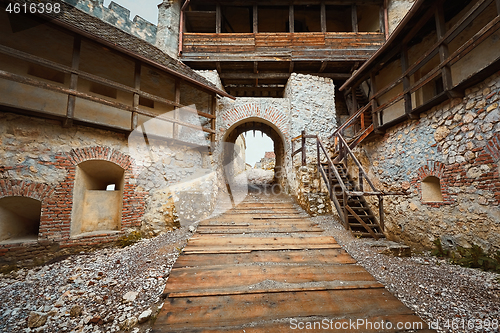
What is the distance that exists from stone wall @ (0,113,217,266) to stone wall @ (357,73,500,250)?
477 cm

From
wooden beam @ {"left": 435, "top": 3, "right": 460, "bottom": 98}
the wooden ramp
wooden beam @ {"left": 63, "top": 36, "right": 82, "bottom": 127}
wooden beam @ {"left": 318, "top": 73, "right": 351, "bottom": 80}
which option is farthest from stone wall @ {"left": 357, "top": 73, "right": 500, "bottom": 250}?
wooden beam @ {"left": 63, "top": 36, "right": 82, "bottom": 127}

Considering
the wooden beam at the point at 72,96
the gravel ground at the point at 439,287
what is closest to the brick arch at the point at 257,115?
the wooden beam at the point at 72,96

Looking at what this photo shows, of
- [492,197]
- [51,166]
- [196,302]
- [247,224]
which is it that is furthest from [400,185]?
[51,166]

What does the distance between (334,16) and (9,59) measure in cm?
1151

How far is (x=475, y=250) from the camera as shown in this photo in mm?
3143

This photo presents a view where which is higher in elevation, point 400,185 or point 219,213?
point 400,185

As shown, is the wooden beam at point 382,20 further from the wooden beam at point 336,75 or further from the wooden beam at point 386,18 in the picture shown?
the wooden beam at point 336,75

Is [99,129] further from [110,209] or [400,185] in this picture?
[400,185]

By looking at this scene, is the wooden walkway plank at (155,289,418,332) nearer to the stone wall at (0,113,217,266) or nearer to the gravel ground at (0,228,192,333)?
the gravel ground at (0,228,192,333)

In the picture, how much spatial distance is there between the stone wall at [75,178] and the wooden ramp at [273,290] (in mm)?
1415

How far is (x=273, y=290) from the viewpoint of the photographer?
248 cm

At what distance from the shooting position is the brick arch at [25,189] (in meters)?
3.37

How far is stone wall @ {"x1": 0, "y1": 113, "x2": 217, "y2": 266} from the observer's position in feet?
11.4

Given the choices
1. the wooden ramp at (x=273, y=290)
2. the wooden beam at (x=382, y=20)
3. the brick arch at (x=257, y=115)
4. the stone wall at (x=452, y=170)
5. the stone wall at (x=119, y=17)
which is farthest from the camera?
the wooden beam at (x=382, y=20)
